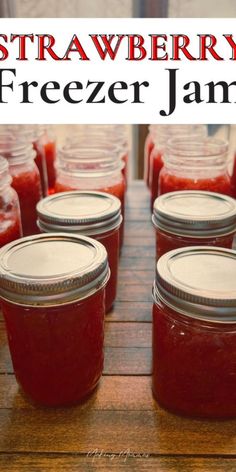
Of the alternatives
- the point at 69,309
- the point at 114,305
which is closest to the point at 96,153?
the point at 114,305

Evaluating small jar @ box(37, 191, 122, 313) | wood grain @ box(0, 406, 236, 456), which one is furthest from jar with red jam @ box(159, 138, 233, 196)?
wood grain @ box(0, 406, 236, 456)

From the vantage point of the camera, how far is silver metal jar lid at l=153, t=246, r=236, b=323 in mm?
694

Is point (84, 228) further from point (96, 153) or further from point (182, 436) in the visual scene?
point (96, 153)

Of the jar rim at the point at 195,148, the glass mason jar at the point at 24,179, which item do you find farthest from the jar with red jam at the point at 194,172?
the glass mason jar at the point at 24,179

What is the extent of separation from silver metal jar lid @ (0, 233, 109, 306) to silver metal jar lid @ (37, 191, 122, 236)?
10 cm

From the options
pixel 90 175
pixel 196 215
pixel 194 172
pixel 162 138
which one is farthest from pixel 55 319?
pixel 162 138

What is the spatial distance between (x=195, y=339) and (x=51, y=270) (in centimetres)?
26

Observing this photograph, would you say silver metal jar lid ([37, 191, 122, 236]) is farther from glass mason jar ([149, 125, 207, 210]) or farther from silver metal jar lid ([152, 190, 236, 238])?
glass mason jar ([149, 125, 207, 210])

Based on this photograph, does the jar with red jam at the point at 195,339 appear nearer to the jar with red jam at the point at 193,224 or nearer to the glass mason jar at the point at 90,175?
the jar with red jam at the point at 193,224

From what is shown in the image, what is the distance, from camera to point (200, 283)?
2.45ft

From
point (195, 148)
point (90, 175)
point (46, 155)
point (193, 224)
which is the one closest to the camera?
point (193, 224)

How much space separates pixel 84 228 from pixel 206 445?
494mm

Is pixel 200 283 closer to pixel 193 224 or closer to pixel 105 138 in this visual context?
pixel 193 224

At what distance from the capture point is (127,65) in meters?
1.47
